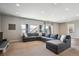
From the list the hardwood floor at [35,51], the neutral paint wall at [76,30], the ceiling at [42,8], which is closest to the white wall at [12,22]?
the ceiling at [42,8]

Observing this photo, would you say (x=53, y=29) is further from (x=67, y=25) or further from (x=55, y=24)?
(x=67, y=25)

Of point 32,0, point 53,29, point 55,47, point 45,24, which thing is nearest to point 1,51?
point 55,47

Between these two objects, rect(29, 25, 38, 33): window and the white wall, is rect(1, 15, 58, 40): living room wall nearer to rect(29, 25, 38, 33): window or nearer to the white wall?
the white wall

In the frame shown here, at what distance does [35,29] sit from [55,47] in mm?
4681

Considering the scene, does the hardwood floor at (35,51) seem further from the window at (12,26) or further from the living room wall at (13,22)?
the window at (12,26)

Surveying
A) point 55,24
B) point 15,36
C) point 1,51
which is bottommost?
point 1,51

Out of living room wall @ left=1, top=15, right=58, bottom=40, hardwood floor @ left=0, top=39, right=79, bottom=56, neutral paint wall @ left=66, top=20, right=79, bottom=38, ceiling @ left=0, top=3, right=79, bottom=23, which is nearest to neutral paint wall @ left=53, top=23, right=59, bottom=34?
neutral paint wall @ left=66, top=20, right=79, bottom=38

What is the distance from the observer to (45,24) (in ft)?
A: 29.2

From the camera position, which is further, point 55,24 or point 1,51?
point 55,24

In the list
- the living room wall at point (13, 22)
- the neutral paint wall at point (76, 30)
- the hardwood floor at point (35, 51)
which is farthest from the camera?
the neutral paint wall at point (76, 30)

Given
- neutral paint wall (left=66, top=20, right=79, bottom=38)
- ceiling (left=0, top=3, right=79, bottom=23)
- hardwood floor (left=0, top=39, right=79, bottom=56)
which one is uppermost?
ceiling (left=0, top=3, right=79, bottom=23)

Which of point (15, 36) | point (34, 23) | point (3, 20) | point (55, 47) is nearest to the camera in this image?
point (55, 47)

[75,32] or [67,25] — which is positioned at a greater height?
[67,25]

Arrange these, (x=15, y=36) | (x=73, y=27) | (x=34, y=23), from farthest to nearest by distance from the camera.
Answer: (x=34, y=23), (x=73, y=27), (x=15, y=36)
